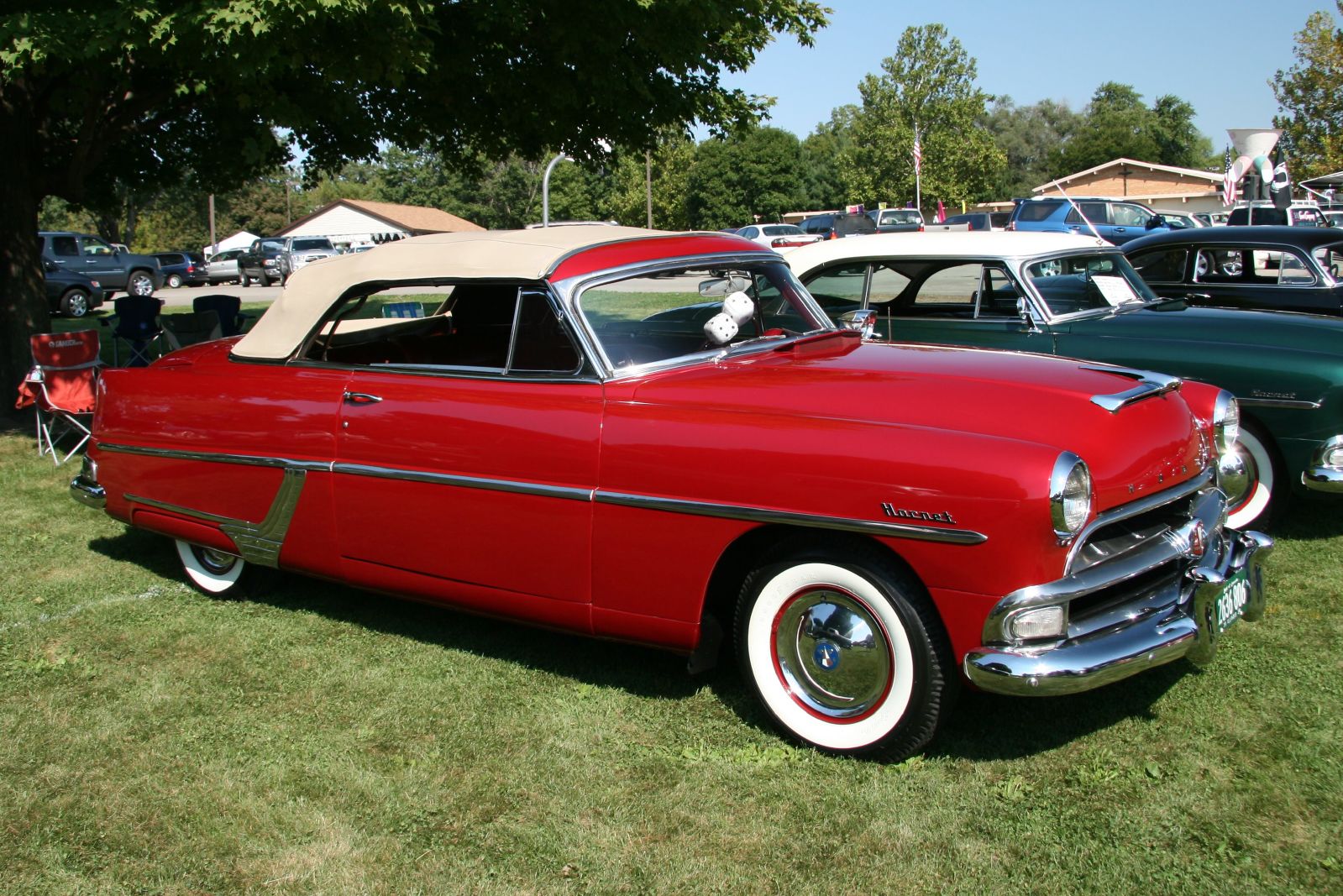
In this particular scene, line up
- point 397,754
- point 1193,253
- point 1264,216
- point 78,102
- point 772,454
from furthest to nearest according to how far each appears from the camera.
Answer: point 1264,216 < point 78,102 < point 1193,253 < point 397,754 < point 772,454

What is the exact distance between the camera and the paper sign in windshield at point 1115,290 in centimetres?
655

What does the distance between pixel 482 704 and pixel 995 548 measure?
1.95 metres

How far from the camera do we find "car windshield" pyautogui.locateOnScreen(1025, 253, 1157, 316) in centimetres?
644

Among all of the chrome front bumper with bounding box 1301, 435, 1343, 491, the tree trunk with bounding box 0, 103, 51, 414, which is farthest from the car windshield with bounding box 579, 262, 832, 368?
the tree trunk with bounding box 0, 103, 51, 414

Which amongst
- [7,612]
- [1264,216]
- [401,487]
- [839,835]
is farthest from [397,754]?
[1264,216]

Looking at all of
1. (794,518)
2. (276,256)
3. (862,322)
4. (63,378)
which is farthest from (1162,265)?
(276,256)

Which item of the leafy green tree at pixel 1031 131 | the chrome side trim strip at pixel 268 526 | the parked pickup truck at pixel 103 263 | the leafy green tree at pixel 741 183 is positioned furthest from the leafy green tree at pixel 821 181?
the chrome side trim strip at pixel 268 526

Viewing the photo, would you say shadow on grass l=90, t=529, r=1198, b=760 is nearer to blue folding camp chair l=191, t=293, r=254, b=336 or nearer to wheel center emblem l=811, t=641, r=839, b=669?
wheel center emblem l=811, t=641, r=839, b=669

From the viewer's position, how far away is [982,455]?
3.09 metres

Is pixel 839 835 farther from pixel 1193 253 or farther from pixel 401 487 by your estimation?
pixel 1193 253

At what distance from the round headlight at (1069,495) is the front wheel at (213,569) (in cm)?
372

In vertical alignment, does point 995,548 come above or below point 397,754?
above

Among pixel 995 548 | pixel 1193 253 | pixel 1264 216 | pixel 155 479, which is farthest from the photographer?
pixel 1264 216

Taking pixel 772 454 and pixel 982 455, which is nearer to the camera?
pixel 982 455
